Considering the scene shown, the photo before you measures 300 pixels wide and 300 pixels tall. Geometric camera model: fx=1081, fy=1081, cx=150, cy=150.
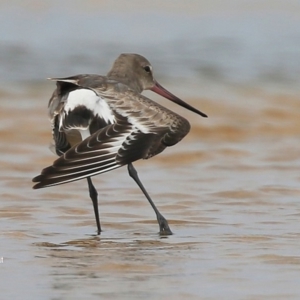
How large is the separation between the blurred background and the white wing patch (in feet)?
2.41

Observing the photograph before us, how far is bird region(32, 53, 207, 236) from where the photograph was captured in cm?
588

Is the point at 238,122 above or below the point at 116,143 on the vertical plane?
below

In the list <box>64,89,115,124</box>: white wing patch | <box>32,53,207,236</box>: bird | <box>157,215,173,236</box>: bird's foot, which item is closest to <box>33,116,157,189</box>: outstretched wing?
<box>32,53,207,236</box>: bird

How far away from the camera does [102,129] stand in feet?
20.2

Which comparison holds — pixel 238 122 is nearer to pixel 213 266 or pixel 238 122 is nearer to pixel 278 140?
pixel 278 140

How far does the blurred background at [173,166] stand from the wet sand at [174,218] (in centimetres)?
1

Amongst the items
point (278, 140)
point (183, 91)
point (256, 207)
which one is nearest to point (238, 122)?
point (278, 140)

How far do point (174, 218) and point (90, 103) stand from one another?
42.4 inches

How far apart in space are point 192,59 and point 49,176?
354 inches

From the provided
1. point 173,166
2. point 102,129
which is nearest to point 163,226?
point 102,129

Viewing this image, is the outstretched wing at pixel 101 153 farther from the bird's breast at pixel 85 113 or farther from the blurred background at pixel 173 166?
the blurred background at pixel 173 166

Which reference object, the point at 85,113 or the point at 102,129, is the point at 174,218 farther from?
the point at 102,129

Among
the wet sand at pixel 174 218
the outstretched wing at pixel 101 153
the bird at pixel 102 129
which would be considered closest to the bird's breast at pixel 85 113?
the bird at pixel 102 129

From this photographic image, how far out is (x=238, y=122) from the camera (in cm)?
1073
